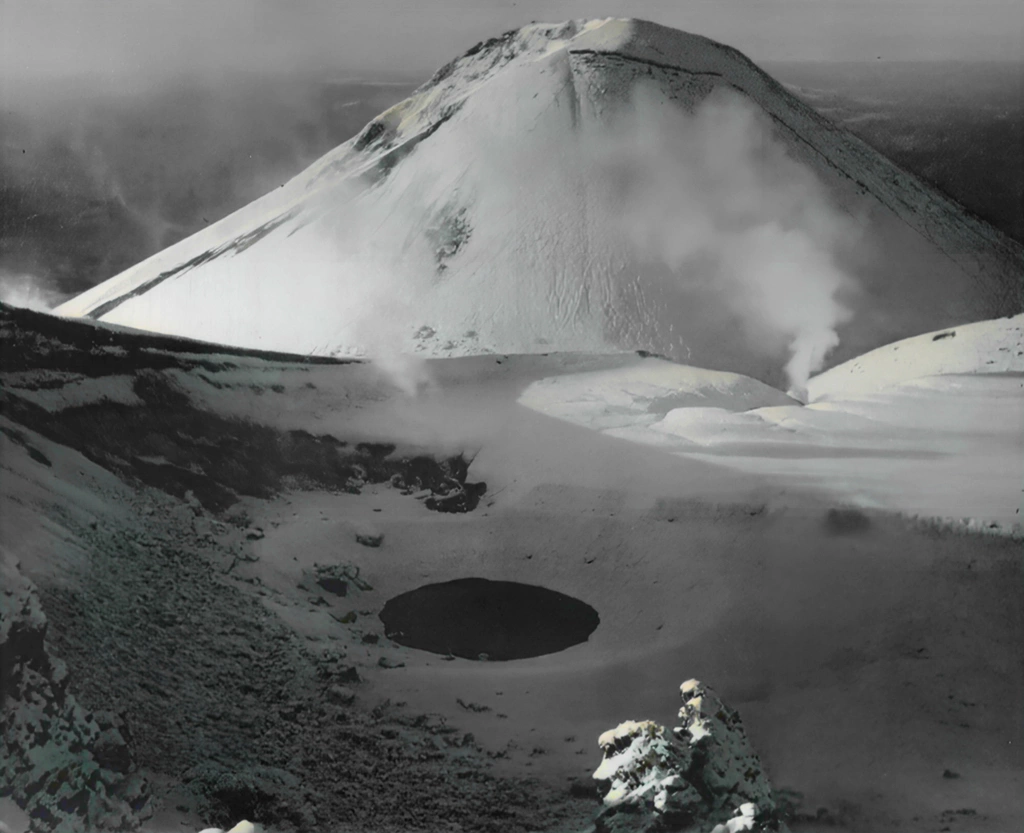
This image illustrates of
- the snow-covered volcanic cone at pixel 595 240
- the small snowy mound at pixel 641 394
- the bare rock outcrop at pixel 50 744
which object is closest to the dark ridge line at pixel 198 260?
the snow-covered volcanic cone at pixel 595 240

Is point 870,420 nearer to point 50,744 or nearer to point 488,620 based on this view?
point 488,620

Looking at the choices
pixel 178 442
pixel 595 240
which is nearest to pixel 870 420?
pixel 595 240

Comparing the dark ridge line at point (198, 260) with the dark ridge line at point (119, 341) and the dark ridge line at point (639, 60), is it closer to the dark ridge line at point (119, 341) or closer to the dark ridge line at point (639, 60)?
the dark ridge line at point (119, 341)

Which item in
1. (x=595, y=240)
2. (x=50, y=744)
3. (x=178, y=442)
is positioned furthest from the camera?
(x=595, y=240)

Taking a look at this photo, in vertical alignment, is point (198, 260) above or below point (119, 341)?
above

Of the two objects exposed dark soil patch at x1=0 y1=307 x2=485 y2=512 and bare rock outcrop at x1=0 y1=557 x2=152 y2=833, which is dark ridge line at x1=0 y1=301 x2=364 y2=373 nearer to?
exposed dark soil patch at x1=0 y1=307 x2=485 y2=512

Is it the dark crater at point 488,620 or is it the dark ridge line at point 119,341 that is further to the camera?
Answer: the dark ridge line at point 119,341

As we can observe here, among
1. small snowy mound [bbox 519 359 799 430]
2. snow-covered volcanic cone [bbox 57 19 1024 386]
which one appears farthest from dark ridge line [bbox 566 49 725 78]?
small snowy mound [bbox 519 359 799 430]
